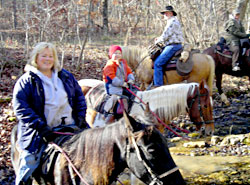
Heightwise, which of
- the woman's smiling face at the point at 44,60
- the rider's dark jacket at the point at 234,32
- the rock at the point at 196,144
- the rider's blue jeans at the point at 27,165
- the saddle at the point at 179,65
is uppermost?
the rider's dark jacket at the point at 234,32

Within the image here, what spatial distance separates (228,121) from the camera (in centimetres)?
849

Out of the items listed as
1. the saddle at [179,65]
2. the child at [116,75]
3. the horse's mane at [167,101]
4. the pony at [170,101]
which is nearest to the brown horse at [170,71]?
the saddle at [179,65]

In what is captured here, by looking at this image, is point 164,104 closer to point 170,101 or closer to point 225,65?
point 170,101

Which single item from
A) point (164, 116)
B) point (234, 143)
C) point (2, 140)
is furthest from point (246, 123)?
point (2, 140)

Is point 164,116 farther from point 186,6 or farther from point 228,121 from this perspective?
point 186,6

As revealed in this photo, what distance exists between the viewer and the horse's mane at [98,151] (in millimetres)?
2375

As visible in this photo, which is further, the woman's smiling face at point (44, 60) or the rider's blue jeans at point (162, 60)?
the rider's blue jeans at point (162, 60)

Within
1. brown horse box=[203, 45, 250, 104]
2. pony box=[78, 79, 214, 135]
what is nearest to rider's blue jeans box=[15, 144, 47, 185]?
pony box=[78, 79, 214, 135]

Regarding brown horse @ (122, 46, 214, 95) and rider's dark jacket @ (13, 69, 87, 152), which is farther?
brown horse @ (122, 46, 214, 95)

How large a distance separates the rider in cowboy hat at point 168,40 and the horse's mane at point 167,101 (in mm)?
2453

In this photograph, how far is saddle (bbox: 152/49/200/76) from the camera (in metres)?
7.93

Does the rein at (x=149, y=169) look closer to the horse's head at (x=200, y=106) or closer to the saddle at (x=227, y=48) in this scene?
the horse's head at (x=200, y=106)

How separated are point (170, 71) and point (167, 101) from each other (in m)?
2.84

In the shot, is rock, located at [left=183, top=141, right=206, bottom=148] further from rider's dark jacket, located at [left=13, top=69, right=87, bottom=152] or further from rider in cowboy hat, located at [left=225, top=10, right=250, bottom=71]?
rider in cowboy hat, located at [left=225, top=10, right=250, bottom=71]
